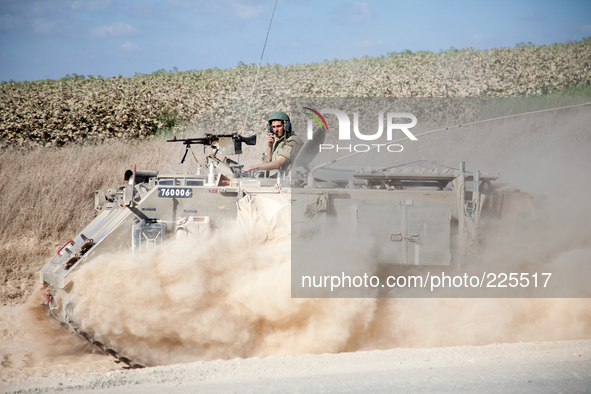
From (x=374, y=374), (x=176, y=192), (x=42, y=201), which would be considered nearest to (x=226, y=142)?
(x=176, y=192)

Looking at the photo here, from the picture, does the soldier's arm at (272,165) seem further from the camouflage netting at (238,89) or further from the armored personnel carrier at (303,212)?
the camouflage netting at (238,89)

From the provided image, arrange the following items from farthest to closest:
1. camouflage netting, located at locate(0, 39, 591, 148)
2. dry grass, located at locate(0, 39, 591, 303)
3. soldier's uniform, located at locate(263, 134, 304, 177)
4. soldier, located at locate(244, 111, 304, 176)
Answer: camouflage netting, located at locate(0, 39, 591, 148) < dry grass, located at locate(0, 39, 591, 303) < soldier's uniform, located at locate(263, 134, 304, 177) < soldier, located at locate(244, 111, 304, 176)

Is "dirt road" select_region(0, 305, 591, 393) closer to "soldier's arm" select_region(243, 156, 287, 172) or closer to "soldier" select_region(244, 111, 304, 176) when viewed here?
"soldier's arm" select_region(243, 156, 287, 172)

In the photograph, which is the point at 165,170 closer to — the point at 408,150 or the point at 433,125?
the point at 408,150

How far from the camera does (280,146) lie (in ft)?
23.7

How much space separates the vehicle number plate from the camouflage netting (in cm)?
1020

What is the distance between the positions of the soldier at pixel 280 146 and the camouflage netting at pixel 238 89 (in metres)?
9.00

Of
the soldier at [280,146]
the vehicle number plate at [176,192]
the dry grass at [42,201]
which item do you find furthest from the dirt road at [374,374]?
the dry grass at [42,201]

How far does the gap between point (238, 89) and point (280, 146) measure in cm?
1265

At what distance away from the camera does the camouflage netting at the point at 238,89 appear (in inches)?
635

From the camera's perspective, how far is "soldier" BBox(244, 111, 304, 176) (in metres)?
6.80

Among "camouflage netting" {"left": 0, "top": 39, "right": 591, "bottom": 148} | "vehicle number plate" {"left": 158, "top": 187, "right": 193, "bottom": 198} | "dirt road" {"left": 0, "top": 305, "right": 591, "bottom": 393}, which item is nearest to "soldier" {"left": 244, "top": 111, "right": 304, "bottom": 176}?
"vehicle number plate" {"left": 158, "top": 187, "right": 193, "bottom": 198}

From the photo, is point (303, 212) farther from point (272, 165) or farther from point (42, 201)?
point (42, 201)

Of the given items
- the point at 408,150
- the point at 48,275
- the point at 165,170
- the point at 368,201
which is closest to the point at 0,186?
the point at 165,170
